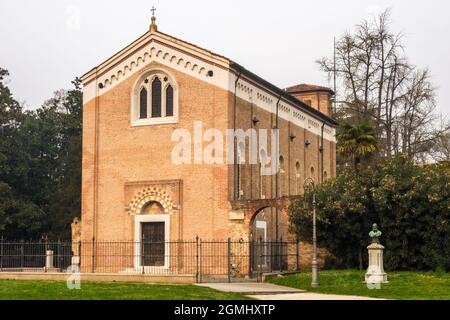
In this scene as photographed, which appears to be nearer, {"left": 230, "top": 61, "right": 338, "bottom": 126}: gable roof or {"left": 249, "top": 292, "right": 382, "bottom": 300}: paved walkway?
{"left": 249, "top": 292, "right": 382, "bottom": 300}: paved walkway

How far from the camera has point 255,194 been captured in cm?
3812

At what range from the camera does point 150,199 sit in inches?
1436

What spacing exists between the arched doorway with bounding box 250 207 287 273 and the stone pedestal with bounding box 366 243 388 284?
5717mm

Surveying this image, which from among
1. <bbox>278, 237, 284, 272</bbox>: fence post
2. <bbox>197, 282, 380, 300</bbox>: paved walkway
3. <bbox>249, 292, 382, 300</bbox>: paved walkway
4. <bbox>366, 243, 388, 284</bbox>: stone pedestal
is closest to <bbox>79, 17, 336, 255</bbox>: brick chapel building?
<bbox>278, 237, 284, 272</bbox>: fence post

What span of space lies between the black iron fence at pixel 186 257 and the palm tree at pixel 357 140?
533 cm

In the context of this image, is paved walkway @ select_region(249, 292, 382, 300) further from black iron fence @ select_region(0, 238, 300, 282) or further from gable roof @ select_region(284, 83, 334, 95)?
gable roof @ select_region(284, 83, 334, 95)

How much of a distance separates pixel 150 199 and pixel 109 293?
13139 mm

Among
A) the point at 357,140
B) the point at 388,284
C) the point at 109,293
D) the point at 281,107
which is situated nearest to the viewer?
the point at 109,293

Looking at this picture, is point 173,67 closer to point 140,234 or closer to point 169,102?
point 169,102

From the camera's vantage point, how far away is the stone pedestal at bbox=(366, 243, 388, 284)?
1141 inches

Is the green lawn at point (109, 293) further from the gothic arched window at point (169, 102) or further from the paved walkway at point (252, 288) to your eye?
the gothic arched window at point (169, 102)

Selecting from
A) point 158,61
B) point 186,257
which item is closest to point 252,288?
point 186,257

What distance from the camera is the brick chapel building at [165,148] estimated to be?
35.2 meters
